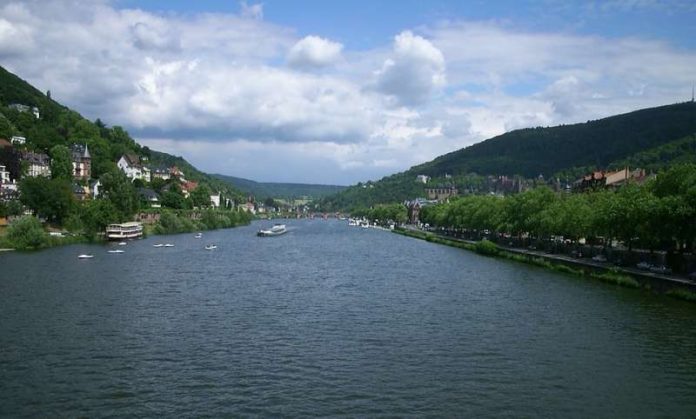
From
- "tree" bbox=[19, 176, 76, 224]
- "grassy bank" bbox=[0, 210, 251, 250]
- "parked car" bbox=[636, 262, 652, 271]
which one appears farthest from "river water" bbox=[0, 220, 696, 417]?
"tree" bbox=[19, 176, 76, 224]

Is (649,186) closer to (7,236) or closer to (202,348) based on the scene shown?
(202,348)

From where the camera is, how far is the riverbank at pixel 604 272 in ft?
140

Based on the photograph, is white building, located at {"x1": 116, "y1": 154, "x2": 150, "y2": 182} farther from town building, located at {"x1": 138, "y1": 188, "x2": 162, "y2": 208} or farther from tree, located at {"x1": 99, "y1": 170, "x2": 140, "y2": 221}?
tree, located at {"x1": 99, "y1": 170, "x2": 140, "y2": 221}

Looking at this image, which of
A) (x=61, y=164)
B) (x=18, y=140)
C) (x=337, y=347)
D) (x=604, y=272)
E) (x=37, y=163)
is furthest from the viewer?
(x=18, y=140)

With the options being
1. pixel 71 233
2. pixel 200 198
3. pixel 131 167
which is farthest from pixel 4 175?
pixel 200 198

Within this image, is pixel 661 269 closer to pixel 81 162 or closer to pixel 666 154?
pixel 81 162

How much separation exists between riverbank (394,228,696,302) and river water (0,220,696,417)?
1.26 meters

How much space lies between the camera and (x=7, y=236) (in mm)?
76500

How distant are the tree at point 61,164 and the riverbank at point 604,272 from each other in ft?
274

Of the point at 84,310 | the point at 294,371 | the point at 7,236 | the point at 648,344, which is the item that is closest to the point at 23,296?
the point at 84,310

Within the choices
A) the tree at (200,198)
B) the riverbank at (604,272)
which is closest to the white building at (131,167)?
the tree at (200,198)

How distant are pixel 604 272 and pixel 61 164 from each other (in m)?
107

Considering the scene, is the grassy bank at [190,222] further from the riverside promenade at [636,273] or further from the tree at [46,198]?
the riverside promenade at [636,273]

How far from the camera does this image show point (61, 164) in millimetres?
127562
